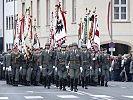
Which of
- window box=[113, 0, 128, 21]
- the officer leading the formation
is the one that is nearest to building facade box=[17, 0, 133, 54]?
window box=[113, 0, 128, 21]

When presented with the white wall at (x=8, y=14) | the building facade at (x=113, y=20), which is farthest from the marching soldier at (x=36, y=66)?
the white wall at (x=8, y=14)

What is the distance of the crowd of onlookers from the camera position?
146 ft

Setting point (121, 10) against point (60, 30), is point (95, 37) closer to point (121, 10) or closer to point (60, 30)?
point (60, 30)

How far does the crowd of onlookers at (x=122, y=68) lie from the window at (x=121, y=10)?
11.0 m

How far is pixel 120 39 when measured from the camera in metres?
57.0

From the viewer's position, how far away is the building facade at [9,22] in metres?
80.5

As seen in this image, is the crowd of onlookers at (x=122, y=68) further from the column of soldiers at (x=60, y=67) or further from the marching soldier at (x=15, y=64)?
the marching soldier at (x=15, y=64)

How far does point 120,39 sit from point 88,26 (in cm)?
1253

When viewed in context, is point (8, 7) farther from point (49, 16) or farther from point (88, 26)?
point (88, 26)

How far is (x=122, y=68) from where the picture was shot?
148 ft

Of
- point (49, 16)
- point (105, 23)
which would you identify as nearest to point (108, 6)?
point (105, 23)

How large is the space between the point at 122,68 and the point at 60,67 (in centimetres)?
1373

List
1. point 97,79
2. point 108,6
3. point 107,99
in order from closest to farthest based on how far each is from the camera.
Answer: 1. point 107,99
2. point 97,79
3. point 108,6

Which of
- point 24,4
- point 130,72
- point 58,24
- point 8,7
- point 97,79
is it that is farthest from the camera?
point 8,7
